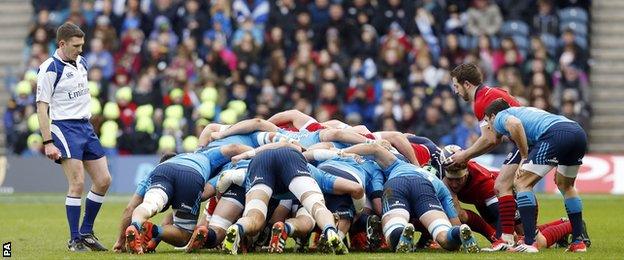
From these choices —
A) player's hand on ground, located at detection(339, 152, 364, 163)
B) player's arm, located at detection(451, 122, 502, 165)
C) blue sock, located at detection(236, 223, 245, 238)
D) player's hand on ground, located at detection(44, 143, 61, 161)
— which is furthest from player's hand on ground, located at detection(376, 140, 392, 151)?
player's hand on ground, located at detection(44, 143, 61, 161)

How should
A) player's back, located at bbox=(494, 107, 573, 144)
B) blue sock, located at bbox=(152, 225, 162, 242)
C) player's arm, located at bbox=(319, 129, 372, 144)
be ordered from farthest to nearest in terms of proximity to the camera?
player's arm, located at bbox=(319, 129, 372, 144)
player's back, located at bbox=(494, 107, 573, 144)
blue sock, located at bbox=(152, 225, 162, 242)

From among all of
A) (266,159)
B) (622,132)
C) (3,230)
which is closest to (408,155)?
(266,159)

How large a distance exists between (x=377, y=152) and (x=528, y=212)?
1.85 meters

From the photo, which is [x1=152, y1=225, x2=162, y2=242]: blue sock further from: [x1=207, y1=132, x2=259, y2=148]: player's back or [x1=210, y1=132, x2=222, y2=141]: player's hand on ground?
[x1=210, y1=132, x2=222, y2=141]: player's hand on ground

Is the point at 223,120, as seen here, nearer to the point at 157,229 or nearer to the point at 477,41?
the point at 477,41

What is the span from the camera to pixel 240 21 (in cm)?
3036

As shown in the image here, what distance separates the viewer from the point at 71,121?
14.9 meters

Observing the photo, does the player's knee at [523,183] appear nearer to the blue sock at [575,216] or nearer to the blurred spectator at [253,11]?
the blue sock at [575,216]

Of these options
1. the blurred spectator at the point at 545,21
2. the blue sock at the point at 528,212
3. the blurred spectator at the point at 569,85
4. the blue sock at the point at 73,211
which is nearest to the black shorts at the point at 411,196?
the blue sock at the point at 528,212

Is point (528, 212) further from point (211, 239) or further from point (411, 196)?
point (211, 239)

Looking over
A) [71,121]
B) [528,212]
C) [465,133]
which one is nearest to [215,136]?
[71,121]

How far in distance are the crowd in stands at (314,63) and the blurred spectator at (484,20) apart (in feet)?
0.08

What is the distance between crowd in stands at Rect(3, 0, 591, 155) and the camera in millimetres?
28141

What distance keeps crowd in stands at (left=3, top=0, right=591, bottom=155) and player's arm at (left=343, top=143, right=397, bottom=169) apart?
39.7ft
